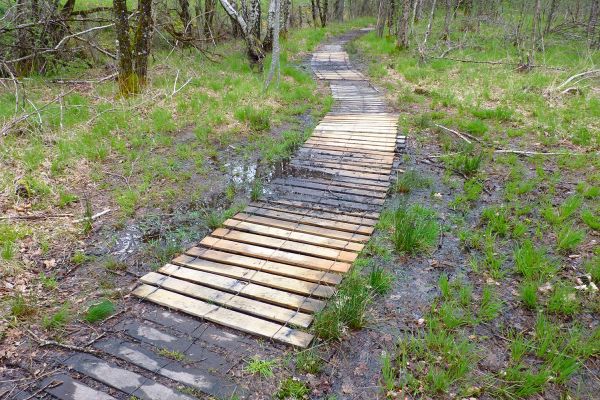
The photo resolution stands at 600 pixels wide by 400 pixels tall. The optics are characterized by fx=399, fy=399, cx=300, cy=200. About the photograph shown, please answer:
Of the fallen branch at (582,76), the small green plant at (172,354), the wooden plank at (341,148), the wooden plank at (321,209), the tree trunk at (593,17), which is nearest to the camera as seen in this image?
the small green plant at (172,354)

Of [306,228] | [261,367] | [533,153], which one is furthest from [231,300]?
[533,153]

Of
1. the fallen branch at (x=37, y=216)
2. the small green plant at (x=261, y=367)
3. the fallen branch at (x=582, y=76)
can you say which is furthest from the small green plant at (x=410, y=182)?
the fallen branch at (x=582, y=76)

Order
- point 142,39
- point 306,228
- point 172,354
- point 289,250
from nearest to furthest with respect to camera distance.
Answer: point 172,354, point 289,250, point 306,228, point 142,39

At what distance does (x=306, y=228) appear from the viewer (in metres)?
4.86

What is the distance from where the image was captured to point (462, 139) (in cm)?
735

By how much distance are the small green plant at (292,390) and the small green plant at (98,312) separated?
1.69 metres

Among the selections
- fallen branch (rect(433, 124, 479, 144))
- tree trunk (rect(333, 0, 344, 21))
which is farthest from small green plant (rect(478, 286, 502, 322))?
tree trunk (rect(333, 0, 344, 21))

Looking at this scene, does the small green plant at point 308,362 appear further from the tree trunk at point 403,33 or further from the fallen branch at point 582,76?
the tree trunk at point 403,33

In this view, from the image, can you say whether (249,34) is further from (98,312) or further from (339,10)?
(339,10)

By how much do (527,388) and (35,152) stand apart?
654cm

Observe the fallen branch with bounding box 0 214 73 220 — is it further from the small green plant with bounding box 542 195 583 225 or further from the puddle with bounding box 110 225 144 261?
the small green plant with bounding box 542 195 583 225

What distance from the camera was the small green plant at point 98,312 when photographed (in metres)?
3.37

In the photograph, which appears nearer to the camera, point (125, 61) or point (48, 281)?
point (48, 281)

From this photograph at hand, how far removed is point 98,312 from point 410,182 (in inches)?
170
